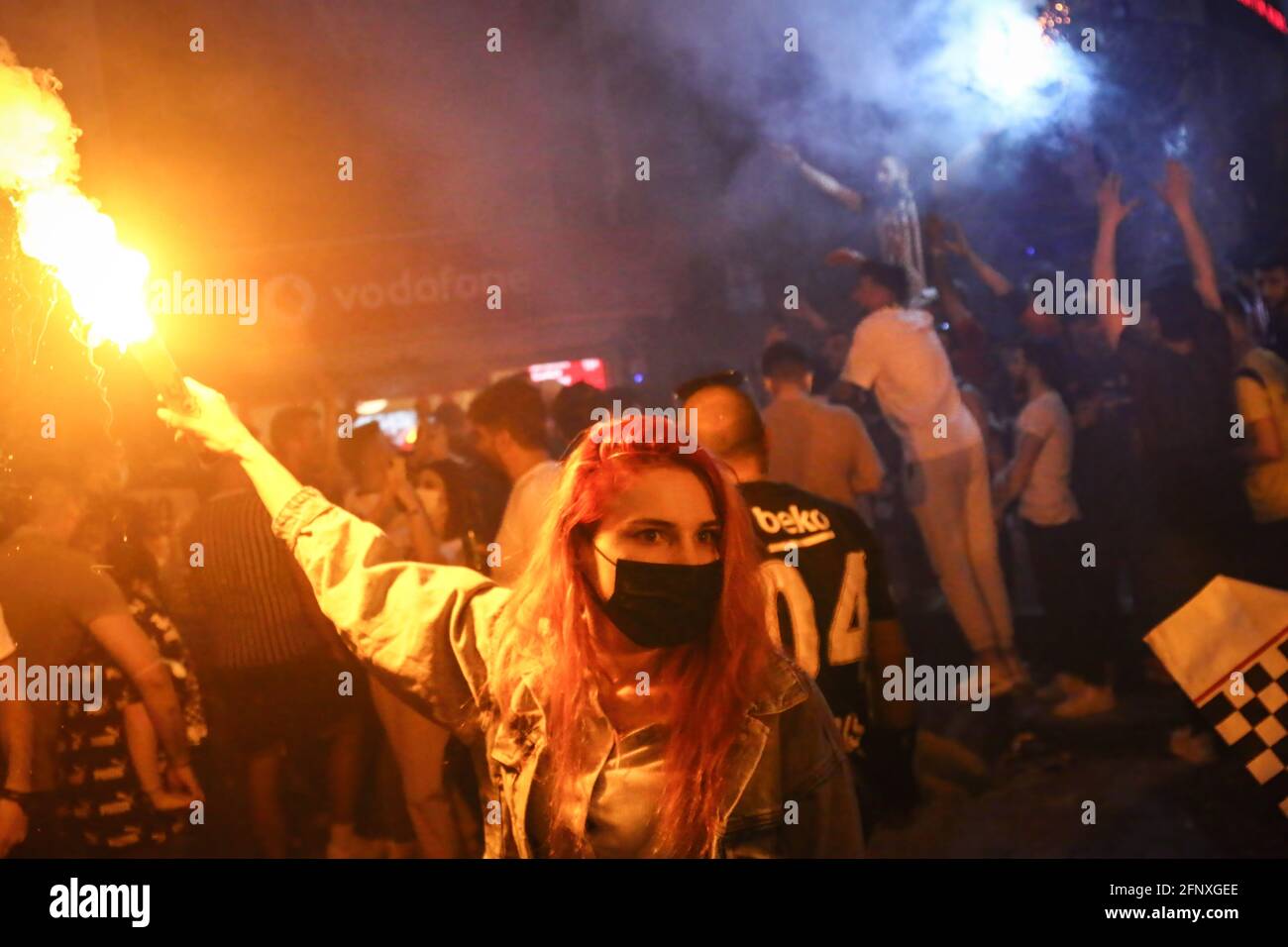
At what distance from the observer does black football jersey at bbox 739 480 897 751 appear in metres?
3.58

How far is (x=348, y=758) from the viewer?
423 centimetres

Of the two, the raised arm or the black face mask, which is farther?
the raised arm

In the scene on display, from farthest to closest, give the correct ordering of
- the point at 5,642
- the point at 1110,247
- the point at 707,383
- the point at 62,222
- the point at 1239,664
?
the point at 1110,247, the point at 1239,664, the point at 5,642, the point at 707,383, the point at 62,222

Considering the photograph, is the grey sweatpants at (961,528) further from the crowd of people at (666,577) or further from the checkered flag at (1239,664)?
the checkered flag at (1239,664)

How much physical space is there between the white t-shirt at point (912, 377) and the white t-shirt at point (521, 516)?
1582 mm

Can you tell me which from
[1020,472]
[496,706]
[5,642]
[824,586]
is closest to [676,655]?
[496,706]

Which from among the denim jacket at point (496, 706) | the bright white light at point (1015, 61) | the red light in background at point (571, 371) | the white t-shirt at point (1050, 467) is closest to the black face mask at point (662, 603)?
the denim jacket at point (496, 706)

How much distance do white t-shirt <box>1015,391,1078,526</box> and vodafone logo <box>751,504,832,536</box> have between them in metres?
1.88

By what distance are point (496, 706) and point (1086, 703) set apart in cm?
317

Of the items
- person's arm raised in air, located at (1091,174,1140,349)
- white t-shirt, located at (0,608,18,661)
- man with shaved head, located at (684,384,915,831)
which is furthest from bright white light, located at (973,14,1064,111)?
white t-shirt, located at (0,608,18,661)

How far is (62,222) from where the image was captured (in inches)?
142

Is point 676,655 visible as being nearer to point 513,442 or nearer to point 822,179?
point 513,442

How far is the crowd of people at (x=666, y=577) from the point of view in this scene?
8.10 feet

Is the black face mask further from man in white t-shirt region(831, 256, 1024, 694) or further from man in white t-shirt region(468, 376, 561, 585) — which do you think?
man in white t-shirt region(831, 256, 1024, 694)
